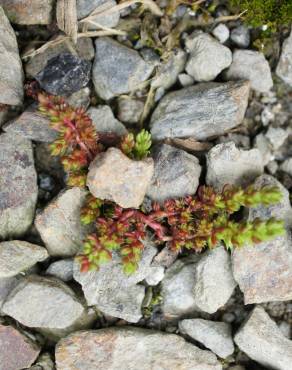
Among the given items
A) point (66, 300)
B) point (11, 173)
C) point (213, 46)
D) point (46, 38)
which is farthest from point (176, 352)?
point (46, 38)

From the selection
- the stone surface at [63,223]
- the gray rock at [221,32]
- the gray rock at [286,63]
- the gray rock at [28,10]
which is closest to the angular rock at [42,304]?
the stone surface at [63,223]

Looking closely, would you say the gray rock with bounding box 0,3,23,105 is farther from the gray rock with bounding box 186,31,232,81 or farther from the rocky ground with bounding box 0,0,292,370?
the gray rock with bounding box 186,31,232,81

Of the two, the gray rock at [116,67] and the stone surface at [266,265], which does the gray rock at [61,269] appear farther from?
the gray rock at [116,67]

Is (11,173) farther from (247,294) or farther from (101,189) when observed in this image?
(247,294)

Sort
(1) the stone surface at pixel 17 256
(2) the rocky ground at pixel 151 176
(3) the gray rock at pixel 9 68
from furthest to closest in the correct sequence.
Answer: (2) the rocky ground at pixel 151 176
(1) the stone surface at pixel 17 256
(3) the gray rock at pixel 9 68

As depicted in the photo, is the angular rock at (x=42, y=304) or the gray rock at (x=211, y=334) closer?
the angular rock at (x=42, y=304)

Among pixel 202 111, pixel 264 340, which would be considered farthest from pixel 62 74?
pixel 264 340

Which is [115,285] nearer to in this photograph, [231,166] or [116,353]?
[116,353]

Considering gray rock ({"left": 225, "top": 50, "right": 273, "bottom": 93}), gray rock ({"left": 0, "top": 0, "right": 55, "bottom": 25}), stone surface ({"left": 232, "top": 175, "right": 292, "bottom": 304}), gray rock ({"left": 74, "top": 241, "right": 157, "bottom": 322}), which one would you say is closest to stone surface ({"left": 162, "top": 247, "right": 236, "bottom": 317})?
stone surface ({"left": 232, "top": 175, "right": 292, "bottom": 304})
